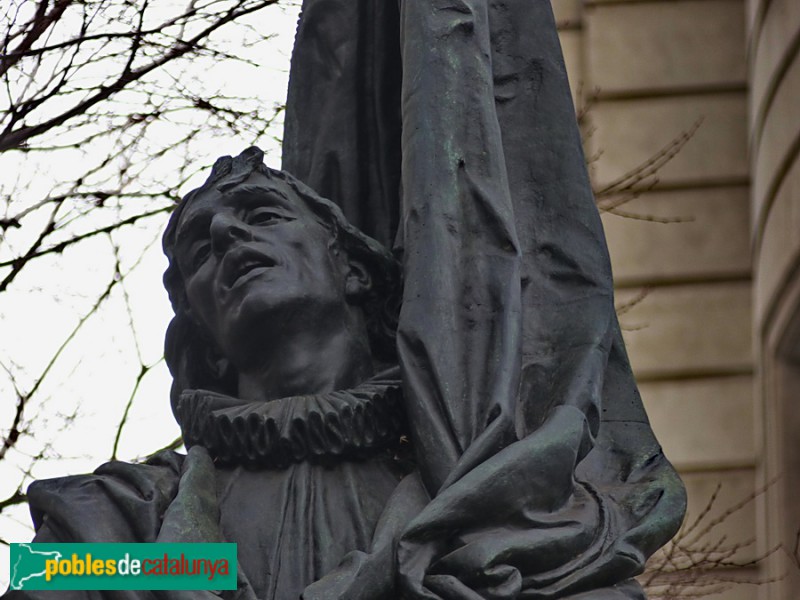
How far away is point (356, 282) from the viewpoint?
693cm

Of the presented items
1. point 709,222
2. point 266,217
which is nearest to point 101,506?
point 266,217

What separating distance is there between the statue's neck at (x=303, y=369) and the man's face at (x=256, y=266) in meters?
0.04

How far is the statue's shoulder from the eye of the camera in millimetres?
6219

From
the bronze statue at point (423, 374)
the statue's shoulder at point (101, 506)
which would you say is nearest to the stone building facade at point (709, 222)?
the bronze statue at point (423, 374)

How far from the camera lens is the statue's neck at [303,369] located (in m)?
6.70

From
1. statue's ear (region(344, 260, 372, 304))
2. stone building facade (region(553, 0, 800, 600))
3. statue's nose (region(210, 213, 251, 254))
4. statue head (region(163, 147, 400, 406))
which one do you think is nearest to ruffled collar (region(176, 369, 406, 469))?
statue head (region(163, 147, 400, 406))

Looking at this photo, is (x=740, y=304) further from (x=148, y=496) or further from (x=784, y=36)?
(x=148, y=496)

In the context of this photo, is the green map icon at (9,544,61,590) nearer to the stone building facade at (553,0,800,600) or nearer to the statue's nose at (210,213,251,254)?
the statue's nose at (210,213,251,254)

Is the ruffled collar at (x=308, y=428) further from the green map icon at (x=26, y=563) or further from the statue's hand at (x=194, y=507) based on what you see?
the green map icon at (x=26, y=563)

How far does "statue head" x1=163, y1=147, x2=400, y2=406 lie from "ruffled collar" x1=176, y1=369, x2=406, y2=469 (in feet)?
0.67

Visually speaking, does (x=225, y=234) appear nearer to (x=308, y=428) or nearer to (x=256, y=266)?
(x=256, y=266)

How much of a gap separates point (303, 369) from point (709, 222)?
10.4 m

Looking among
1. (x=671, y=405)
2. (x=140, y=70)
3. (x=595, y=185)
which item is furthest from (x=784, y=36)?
(x=140, y=70)

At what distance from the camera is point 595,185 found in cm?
1469
